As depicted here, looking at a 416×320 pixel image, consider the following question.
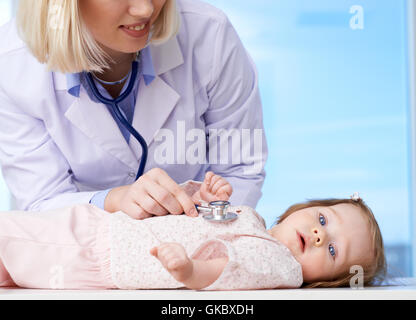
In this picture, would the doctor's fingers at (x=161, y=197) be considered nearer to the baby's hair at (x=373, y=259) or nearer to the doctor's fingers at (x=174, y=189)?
the doctor's fingers at (x=174, y=189)

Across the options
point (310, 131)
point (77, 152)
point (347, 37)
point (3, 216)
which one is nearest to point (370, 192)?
point (310, 131)

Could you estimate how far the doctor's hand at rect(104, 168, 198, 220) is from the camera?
96 centimetres

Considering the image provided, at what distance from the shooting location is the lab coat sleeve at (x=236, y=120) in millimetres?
1191

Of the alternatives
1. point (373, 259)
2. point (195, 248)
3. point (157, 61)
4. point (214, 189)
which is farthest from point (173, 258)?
point (157, 61)

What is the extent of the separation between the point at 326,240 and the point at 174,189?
0.27 meters

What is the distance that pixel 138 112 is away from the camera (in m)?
1.14

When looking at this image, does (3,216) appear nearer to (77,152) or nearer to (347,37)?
(77,152)

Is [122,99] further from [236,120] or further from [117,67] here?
[236,120]

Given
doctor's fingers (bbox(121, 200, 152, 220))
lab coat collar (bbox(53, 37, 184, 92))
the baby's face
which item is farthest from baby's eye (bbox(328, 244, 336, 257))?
lab coat collar (bbox(53, 37, 184, 92))

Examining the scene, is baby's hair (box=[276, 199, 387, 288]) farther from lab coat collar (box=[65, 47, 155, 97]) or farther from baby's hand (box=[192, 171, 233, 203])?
lab coat collar (box=[65, 47, 155, 97])

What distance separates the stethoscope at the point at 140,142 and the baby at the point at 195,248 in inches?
0.5

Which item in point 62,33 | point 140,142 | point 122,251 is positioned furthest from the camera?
point 140,142

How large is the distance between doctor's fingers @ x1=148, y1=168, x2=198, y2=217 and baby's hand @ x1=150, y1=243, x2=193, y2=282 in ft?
0.69

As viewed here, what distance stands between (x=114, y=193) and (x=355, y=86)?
21.3 inches
